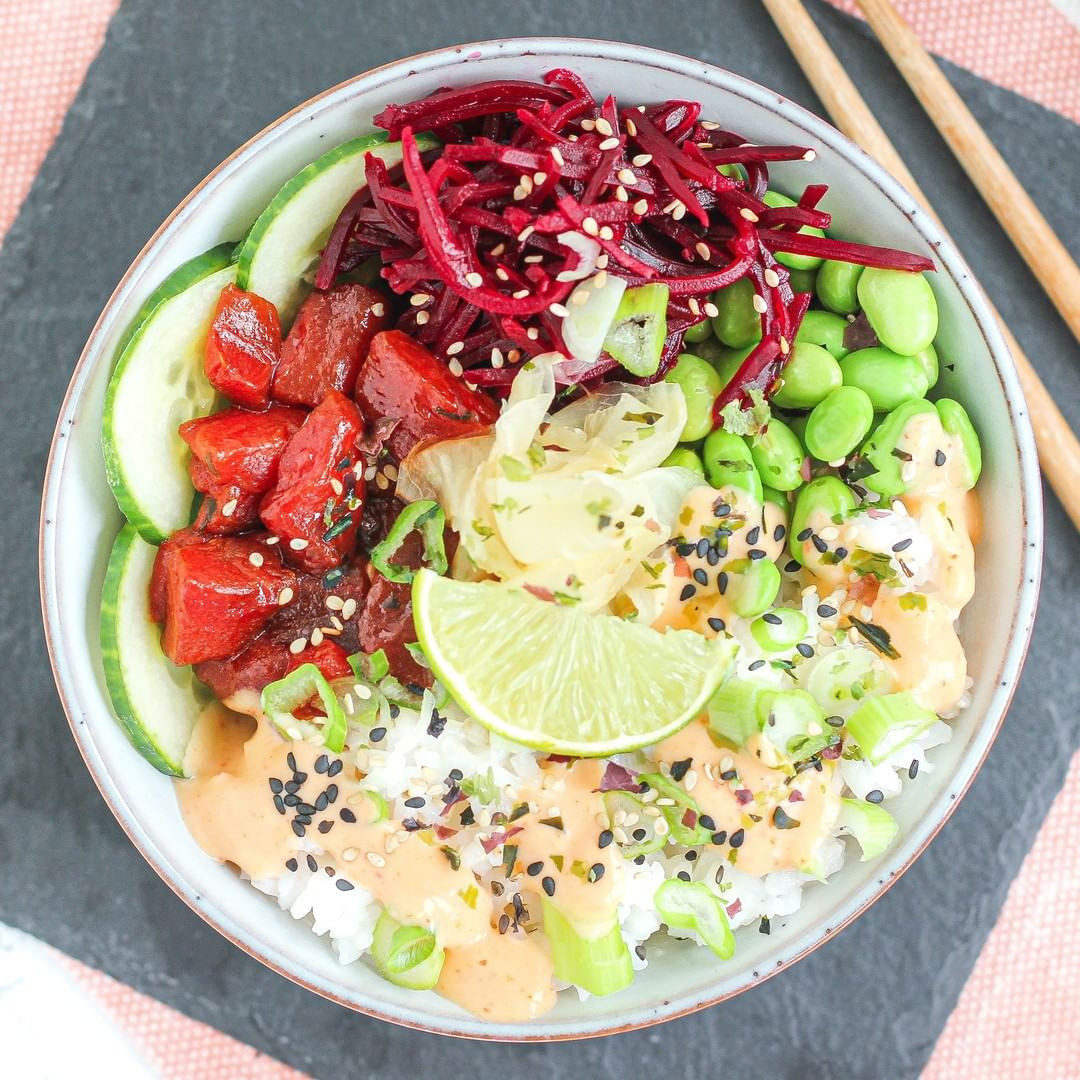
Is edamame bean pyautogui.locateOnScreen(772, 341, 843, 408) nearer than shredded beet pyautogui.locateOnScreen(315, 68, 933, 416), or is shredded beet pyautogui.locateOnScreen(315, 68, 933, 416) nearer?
shredded beet pyautogui.locateOnScreen(315, 68, 933, 416)

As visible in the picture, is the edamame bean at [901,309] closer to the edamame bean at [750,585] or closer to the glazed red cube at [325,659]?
the edamame bean at [750,585]

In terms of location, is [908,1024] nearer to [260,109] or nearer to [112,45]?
[260,109]

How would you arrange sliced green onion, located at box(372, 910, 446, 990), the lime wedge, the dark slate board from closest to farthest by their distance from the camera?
the lime wedge
sliced green onion, located at box(372, 910, 446, 990)
the dark slate board

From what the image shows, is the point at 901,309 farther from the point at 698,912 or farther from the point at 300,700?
the point at 300,700

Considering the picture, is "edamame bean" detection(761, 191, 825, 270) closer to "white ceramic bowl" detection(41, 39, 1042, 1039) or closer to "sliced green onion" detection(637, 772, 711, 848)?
"white ceramic bowl" detection(41, 39, 1042, 1039)

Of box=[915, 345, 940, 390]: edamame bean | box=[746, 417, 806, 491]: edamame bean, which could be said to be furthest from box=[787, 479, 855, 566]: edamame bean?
box=[915, 345, 940, 390]: edamame bean

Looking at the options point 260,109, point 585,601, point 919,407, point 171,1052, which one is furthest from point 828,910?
point 260,109

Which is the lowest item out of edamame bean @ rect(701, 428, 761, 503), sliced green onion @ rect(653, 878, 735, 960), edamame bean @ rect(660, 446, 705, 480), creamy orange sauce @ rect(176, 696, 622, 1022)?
creamy orange sauce @ rect(176, 696, 622, 1022)
